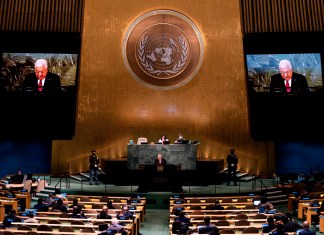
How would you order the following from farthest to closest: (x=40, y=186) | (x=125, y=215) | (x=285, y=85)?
(x=285, y=85)
(x=40, y=186)
(x=125, y=215)

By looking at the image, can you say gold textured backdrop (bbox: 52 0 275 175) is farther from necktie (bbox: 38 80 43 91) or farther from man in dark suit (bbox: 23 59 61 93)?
necktie (bbox: 38 80 43 91)

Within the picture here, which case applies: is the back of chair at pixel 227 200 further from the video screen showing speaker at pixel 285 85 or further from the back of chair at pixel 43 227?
the back of chair at pixel 43 227

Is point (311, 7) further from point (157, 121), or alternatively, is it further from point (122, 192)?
point (122, 192)

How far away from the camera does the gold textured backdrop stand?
1916cm

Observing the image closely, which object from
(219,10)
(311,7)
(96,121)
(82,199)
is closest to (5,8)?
(96,121)

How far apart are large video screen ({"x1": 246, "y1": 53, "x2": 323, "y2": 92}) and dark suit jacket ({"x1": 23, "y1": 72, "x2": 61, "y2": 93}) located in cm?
813

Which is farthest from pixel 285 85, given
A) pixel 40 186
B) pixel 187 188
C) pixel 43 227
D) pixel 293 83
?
pixel 43 227

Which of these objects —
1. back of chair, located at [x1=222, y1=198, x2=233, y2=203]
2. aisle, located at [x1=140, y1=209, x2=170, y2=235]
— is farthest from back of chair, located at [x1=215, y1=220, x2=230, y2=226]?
back of chair, located at [x1=222, y1=198, x2=233, y2=203]

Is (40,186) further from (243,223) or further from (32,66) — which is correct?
(243,223)

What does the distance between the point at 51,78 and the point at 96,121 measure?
8.66 feet

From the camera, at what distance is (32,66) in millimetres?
19031

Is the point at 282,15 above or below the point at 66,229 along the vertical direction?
above

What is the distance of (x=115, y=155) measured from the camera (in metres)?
19.1

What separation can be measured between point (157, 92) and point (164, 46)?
2.03 metres
